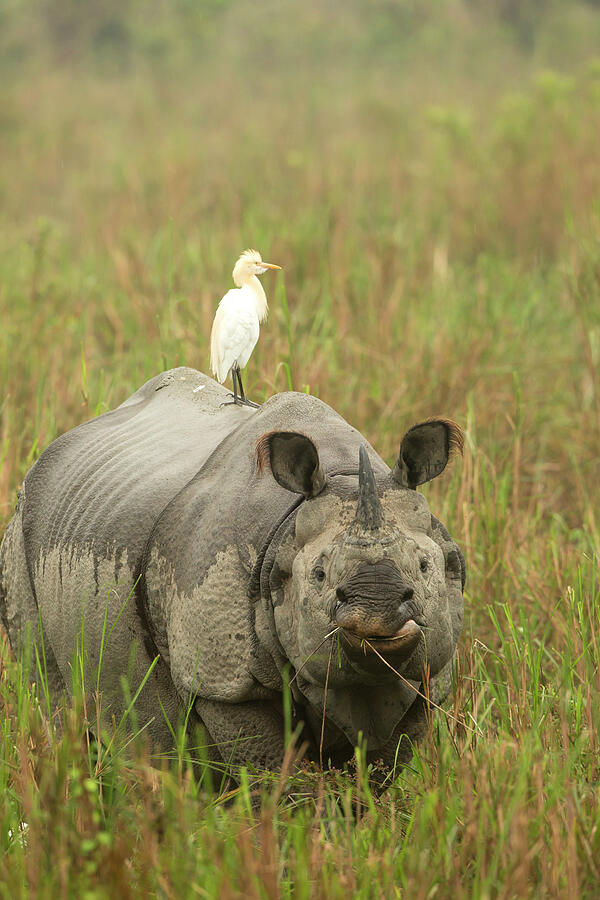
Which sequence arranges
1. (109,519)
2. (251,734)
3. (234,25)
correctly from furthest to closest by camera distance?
(234,25) < (109,519) < (251,734)

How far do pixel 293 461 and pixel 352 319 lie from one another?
361 cm

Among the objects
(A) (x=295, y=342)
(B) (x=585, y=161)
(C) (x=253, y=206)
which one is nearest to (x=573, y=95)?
(B) (x=585, y=161)

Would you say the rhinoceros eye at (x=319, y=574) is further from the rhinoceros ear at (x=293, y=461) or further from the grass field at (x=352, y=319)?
the grass field at (x=352, y=319)

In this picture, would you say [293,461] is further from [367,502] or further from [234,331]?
[234,331]

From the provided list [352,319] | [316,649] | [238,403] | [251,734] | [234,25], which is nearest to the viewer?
[316,649]

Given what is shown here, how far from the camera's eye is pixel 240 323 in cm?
331

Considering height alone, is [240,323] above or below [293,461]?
above

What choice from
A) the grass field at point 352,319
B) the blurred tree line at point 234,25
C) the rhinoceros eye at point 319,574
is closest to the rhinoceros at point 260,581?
the rhinoceros eye at point 319,574

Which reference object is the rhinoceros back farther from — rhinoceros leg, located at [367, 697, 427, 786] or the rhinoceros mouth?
the rhinoceros mouth

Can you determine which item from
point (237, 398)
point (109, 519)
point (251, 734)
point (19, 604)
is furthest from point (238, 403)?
point (251, 734)

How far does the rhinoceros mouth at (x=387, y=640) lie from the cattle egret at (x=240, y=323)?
1206 mm

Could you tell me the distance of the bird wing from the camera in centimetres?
330

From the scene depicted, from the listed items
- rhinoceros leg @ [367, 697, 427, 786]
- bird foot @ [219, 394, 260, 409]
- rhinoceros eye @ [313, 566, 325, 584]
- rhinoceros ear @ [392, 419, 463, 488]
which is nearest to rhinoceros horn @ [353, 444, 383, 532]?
rhinoceros eye @ [313, 566, 325, 584]

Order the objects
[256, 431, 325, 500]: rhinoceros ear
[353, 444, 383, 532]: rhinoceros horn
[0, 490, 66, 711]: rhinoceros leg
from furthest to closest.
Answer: [0, 490, 66, 711]: rhinoceros leg
[256, 431, 325, 500]: rhinoceros ear
[353, 444, 383, 532]: rhinoceros horn
